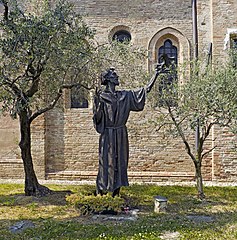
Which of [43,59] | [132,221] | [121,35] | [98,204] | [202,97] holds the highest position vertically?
[121,35]

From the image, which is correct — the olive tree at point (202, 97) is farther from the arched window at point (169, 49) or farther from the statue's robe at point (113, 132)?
the arched window at point (169, 49)

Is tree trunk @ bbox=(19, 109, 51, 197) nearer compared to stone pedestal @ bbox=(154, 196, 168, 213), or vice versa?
stone pedestal @ bbox=(154, 196, 168, 213)

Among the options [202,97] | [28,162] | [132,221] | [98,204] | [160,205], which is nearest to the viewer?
[132,221]

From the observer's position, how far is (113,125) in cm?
677

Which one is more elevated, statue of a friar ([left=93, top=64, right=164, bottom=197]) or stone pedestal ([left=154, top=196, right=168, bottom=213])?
statue of a friar ([left=93, top=64, right=164, bottom=197])

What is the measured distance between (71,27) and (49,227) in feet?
14.9

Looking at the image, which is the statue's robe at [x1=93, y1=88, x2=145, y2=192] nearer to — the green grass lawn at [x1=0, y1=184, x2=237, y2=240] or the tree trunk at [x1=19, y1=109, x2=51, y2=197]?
the green grass lawn at [x1=0, y1=184, x2=237, y2=240]

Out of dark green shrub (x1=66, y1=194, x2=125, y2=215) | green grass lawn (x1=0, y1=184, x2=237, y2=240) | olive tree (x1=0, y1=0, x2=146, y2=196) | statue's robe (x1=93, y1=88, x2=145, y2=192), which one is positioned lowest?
green grass lawn (x1=0, y1=184, x2=237, y2=240)

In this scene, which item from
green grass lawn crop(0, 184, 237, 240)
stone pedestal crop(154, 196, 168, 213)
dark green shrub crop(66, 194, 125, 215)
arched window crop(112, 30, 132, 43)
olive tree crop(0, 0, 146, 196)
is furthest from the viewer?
arched window crop(112, 30, 132, 43)

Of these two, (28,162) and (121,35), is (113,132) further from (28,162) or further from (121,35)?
(121,35)

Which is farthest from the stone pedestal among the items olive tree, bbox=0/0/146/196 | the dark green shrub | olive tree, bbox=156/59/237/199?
olive tree, bbox=0/0/146/196

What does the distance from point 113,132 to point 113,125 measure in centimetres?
14

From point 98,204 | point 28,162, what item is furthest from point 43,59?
point 98,204

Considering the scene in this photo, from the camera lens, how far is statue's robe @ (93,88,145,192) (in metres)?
6.73
